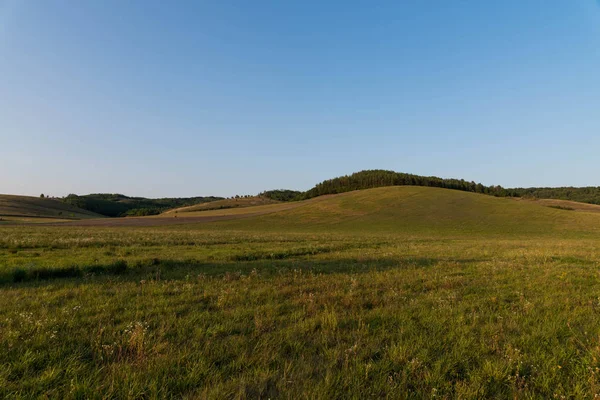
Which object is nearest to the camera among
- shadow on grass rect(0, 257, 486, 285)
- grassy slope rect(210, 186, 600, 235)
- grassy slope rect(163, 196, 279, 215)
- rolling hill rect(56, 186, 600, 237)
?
shadow on grass rect(0, 257, 486, 285)

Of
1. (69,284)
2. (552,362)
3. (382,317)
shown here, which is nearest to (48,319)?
(69,284)

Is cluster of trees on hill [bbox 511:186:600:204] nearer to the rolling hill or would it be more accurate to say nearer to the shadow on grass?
the rolling hill

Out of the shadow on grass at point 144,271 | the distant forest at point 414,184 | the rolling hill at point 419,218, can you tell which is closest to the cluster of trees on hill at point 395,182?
the distant forest at point 414,184

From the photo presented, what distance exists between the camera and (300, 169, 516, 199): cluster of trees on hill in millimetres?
144625

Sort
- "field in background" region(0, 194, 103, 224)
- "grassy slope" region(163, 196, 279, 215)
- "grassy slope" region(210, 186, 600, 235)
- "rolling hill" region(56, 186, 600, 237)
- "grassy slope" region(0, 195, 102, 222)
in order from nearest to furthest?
"rolling hill" region(56, 186, 600, 237) → "grassy slope" region(210, 186, 600, 235) → "field in background" region(0, 194, 103, 224) → "grassy slope" region(0, 195, 102, 222) → "grassy slope" region(163, 196, 279, 215)

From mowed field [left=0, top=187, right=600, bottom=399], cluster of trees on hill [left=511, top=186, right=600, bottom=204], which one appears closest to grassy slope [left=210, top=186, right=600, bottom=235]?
mowed field [left=0, top=187, right=600, bottom=399]

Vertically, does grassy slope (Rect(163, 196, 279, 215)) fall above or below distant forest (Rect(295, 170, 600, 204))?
below

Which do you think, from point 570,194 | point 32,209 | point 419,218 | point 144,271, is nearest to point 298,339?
point 144,271

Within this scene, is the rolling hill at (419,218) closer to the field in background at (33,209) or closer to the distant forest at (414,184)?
the distant forest at (414,184)

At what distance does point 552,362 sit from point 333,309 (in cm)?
396

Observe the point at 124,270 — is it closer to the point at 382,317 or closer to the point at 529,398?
the point at 382,317

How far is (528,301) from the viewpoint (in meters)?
7.95

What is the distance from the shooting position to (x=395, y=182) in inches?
5517

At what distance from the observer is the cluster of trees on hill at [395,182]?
145 m
